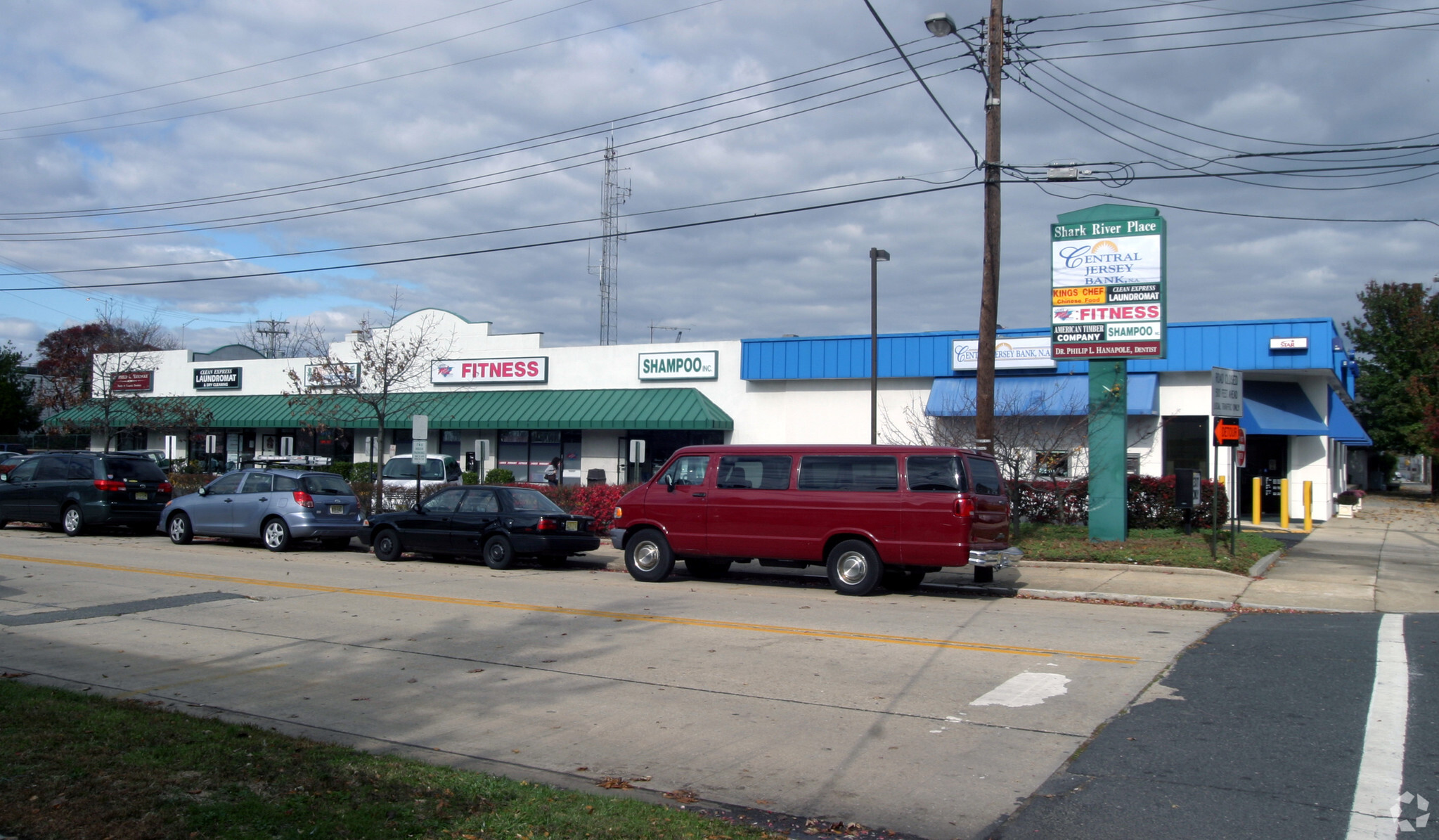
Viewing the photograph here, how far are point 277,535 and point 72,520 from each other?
18.1ft

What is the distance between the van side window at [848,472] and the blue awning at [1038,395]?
11576mm

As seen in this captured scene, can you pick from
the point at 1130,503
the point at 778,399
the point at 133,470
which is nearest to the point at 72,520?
the point at 133,470

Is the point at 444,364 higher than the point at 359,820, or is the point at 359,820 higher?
the point at 444,364

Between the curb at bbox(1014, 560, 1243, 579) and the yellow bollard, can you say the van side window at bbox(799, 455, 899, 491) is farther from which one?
the yellow bollard

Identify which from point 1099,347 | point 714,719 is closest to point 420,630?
point 714,719

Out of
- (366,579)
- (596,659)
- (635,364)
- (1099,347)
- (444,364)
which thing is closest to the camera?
(596,659)

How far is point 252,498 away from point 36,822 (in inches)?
636

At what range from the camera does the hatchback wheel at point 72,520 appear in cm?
2158

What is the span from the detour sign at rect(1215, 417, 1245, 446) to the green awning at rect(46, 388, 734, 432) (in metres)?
17.6

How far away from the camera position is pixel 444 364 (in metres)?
38.5

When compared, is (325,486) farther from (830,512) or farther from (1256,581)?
(1256,581)

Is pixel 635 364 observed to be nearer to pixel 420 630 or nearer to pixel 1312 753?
pixel 420 630

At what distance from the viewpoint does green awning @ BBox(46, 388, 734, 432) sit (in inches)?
1308

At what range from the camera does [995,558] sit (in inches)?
530
